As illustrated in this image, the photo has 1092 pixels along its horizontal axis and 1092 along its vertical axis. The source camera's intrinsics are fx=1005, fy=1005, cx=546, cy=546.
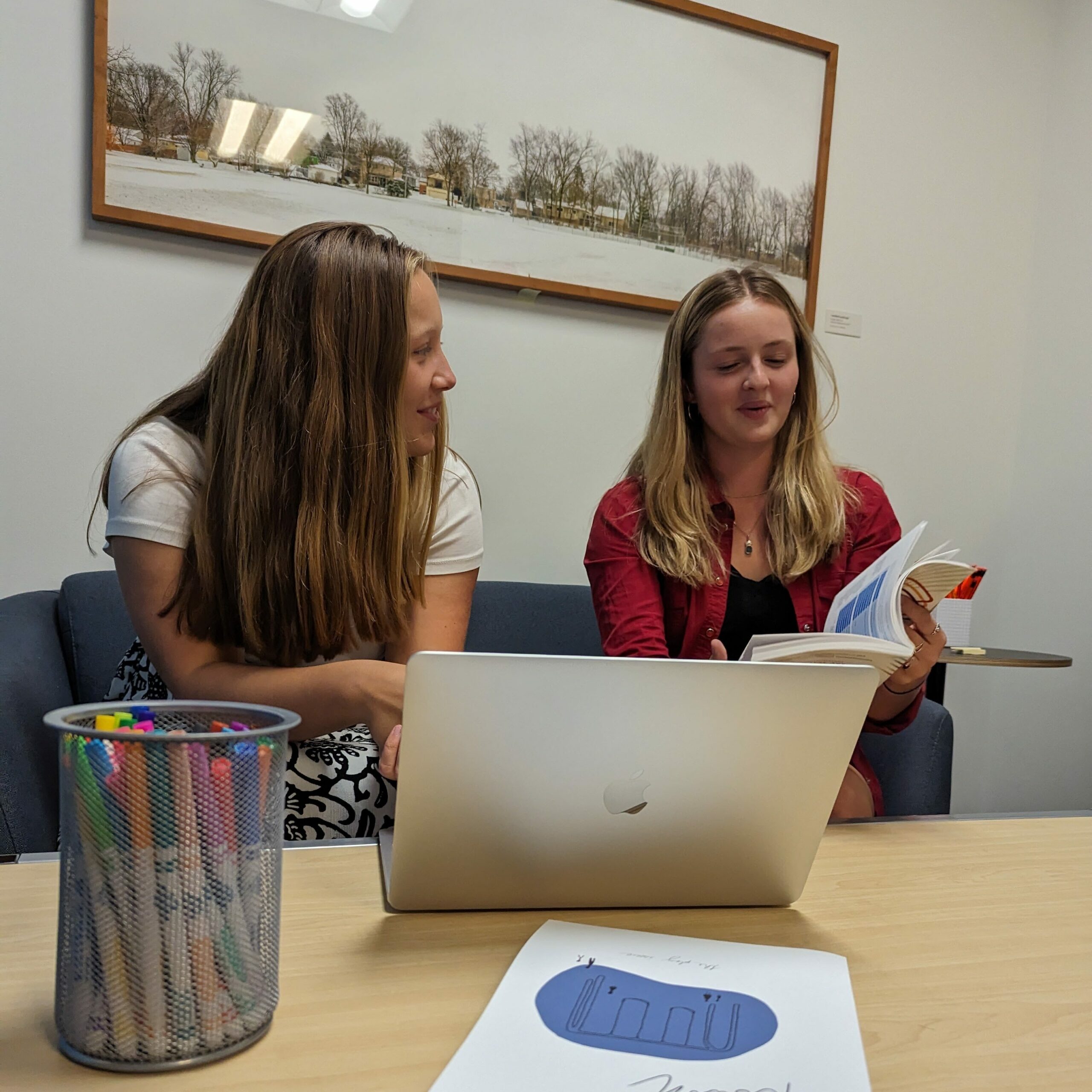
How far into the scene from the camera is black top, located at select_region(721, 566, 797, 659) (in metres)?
1.51

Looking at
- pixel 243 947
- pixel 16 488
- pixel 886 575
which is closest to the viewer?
pixel 243 947

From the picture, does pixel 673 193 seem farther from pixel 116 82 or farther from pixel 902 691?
pixel 902 691

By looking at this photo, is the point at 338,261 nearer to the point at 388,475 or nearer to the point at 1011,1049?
the point at 388,475

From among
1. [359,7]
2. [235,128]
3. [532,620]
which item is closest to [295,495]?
[532,620]

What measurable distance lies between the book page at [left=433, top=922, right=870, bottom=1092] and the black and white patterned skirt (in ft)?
1.45

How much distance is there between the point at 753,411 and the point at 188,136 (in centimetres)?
113

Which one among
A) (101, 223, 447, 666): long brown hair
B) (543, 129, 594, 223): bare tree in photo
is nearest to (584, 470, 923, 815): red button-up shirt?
(101, 223, 447, 666): long brown hair

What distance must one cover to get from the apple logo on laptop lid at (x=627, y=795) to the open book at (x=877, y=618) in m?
0.23

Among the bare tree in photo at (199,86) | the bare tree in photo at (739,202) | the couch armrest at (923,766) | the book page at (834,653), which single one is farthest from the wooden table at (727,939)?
the bare tree in photo at (739,202)

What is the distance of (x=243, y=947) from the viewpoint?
48cm

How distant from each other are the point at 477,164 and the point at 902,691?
56.0 inches

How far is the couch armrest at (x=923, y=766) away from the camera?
1.65 m

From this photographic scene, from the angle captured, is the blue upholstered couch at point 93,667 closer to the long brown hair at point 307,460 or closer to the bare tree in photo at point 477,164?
the long brown hair at point 307,460

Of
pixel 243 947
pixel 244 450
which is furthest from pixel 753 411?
pixel 243 947
